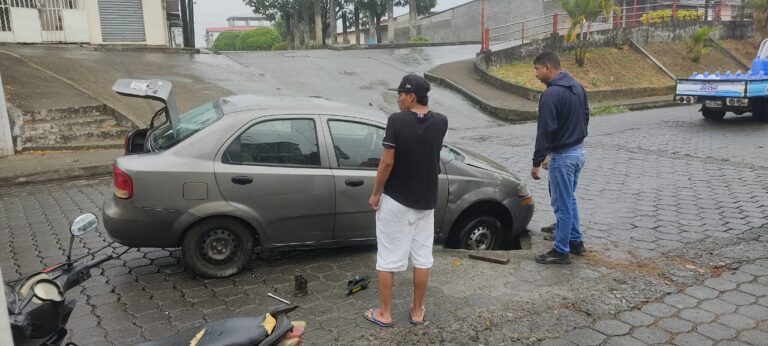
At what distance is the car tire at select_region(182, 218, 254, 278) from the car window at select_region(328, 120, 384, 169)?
1008 millimetres

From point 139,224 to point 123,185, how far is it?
32 centimetres

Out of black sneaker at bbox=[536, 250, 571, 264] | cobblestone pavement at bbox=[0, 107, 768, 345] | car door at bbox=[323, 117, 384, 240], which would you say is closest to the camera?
cobblestone pavement at bbox=[0, 107, 768, 345]

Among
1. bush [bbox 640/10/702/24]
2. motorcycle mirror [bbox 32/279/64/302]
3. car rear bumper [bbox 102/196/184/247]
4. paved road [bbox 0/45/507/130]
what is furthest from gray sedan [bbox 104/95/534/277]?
bush [bbox 640/10/702/24]

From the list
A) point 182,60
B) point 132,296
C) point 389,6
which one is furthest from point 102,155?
point 389,6

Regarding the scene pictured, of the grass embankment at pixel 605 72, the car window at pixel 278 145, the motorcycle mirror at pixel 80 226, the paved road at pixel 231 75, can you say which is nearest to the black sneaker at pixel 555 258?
the car window at pixel 278 145

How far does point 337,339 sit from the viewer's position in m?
3.62

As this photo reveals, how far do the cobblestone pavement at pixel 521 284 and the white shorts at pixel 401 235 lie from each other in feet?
1.55

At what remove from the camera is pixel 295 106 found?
15.8ft

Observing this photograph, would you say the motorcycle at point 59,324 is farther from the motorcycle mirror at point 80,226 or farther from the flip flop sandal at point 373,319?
the flip flop sandal at point 373,319

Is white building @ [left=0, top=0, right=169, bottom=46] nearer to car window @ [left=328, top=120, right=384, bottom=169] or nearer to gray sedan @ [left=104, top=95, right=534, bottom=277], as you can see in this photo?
gray sedan @ [left=104, top=95, right=534, bottom=277]

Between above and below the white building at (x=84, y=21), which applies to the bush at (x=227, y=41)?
above

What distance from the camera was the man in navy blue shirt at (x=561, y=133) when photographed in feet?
14.9

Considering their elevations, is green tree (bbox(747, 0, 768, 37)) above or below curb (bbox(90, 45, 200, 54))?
above

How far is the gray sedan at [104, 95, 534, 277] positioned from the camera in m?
4.31
